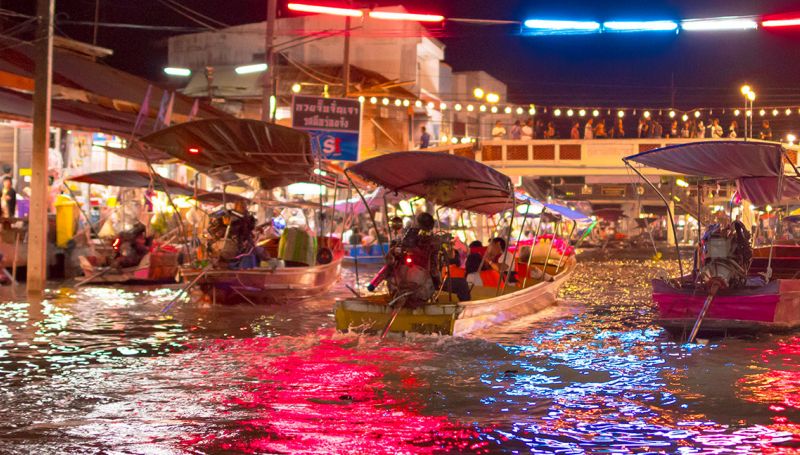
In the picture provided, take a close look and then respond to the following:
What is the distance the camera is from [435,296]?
12.3 meters

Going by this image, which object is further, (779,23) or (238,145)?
(779,23)

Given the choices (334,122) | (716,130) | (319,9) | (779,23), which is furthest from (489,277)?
(716,130)

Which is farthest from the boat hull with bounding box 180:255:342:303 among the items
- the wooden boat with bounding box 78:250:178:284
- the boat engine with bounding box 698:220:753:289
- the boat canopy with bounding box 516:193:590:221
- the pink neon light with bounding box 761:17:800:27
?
the pink neon light with bounding box 761:17:800:27

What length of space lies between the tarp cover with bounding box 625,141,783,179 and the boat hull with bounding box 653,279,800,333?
5.22 ft

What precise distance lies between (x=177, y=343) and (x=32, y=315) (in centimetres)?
370

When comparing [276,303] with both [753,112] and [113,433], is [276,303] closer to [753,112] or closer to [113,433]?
[113,433]

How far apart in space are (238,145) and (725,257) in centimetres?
763

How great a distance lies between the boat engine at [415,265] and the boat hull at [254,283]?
479cm

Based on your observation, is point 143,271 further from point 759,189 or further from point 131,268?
point 759,189

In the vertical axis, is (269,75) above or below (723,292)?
above

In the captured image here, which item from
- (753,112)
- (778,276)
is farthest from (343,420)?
(753,112)

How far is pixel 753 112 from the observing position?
34125 millimetres

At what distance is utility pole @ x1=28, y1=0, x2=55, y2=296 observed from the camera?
1688 cm

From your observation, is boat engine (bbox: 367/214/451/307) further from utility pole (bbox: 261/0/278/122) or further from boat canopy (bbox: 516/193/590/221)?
utility pole (bbox: 261/0/278/122)
